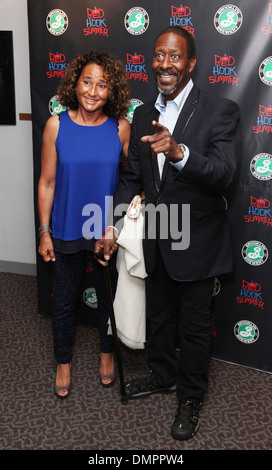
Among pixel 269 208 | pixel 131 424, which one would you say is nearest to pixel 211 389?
pixel 131 424

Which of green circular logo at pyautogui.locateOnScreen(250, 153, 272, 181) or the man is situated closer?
the man

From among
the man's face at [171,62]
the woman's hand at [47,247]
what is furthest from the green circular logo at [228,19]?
the woman's hand at [47,247]

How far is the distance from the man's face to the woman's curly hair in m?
0.29

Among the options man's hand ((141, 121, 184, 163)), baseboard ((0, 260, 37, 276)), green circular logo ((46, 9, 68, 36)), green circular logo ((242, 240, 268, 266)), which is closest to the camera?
man's hand ((141, 121, 184, 163))

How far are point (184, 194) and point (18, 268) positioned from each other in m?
2.37

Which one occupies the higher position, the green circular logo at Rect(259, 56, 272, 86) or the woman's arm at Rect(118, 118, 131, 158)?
the green circular logo at Rect(259, 56, 272, 86)

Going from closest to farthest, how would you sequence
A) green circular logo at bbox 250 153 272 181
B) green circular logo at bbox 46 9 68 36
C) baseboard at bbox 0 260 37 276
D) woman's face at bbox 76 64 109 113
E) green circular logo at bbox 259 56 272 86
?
woman's face at bbox 76 64 109 113 → green circular logo at bbox 259 56 272 86 → green circular logo at bbox 250 153 272 181 → green circular logo at bbox 46 9 68 36 → baseboard at bbox 0 260 37 276

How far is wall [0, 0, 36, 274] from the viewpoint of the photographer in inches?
126

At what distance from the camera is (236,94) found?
2188mm

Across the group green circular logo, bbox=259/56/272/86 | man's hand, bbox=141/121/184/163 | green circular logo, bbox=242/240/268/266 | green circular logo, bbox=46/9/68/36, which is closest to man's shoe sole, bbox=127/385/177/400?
green circular logo, bbox=242/240/268/266

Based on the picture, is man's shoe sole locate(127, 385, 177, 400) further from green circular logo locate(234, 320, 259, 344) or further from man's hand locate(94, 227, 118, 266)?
man's hand locate(94, 227, 118, 266)

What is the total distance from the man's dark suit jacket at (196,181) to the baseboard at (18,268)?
1908 millimetres

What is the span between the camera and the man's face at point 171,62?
175 cm

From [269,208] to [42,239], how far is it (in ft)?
3.89
